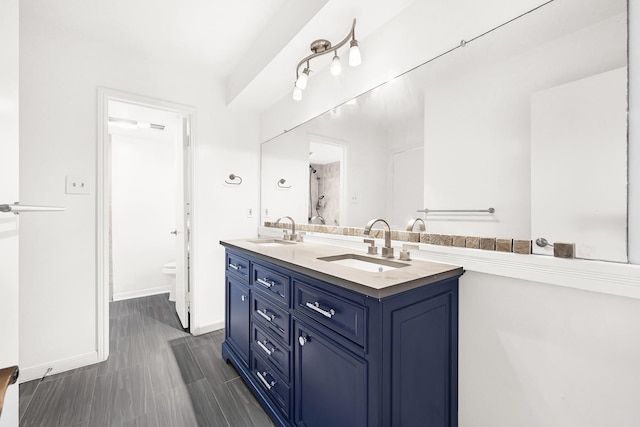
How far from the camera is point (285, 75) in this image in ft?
6.78

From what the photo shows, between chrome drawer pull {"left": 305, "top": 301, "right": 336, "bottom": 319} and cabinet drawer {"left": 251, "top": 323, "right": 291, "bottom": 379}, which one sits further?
cabinet drawer {"left": 251, "top": 323, "right": 291, "bottom": 379}

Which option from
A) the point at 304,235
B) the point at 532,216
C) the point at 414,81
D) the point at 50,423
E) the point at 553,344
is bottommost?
the point at 50,423

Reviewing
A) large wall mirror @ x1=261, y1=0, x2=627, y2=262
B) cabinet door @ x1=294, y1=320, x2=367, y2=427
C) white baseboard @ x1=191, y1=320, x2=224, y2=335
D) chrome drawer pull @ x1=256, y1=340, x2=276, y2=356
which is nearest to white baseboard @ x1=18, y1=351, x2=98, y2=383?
white baseboard @ x1=191, y1=320, x2=224, y2=335

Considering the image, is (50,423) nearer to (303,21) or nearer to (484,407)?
(484,407)

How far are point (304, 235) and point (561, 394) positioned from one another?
1.70m

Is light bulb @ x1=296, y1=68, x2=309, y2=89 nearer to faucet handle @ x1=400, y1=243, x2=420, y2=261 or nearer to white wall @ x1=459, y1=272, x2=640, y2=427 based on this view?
faucet handle @ x1=400, y1=243, x2=420, y2=261

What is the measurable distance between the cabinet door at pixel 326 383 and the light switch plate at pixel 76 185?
1.91 metres

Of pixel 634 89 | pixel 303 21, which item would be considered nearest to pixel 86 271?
pixel 303 21

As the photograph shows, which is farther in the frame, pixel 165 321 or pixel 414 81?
pixel 165 321

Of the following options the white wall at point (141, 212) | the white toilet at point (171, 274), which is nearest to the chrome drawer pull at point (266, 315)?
the white toilet at point (171, 274)

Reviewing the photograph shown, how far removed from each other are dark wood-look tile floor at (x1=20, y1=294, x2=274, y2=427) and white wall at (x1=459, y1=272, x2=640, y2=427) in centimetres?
111

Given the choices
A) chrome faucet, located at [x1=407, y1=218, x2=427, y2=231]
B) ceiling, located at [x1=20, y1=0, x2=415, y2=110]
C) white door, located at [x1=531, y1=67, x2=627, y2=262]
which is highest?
ceiling, located at [x1=20, y1=0, x2=415, y2=110]

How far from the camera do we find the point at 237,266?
1908 mm

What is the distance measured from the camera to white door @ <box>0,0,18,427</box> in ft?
2.69
